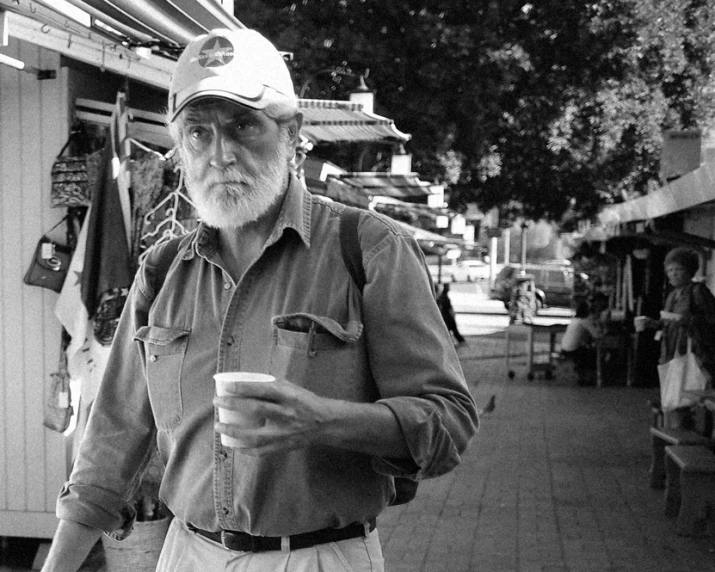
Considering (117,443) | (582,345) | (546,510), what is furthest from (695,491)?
(582,345)

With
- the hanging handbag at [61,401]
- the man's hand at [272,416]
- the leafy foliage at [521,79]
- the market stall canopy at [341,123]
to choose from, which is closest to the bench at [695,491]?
the market stall canopy at [341,123]

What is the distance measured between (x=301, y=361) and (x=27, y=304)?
4322mm

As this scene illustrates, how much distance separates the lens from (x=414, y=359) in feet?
6.64

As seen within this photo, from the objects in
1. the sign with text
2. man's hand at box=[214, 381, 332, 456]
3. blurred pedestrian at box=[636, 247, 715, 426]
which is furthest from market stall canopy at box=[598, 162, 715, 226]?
man's hand at box=[214, 381, 332, 456]

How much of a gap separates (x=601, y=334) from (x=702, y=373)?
8007 mm

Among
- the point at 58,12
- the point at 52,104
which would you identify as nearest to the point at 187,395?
the point at 58,12

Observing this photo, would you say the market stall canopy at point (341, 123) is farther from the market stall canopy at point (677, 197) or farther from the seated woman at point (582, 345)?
the seated woman at point (582, 345)

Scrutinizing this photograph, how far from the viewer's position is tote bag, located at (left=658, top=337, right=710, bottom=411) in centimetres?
898

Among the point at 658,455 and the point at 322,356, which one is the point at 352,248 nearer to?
the point at 322,356

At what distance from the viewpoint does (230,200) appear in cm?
221

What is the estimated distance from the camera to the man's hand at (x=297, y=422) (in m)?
1.72

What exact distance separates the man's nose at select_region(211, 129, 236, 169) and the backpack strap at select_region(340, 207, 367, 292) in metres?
0.25

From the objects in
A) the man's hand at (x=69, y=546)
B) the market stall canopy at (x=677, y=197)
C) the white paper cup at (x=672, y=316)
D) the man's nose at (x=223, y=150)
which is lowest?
the man's hand at (x=69, y=546)

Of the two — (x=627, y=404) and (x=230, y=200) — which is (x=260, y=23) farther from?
(x=230, y=200)
